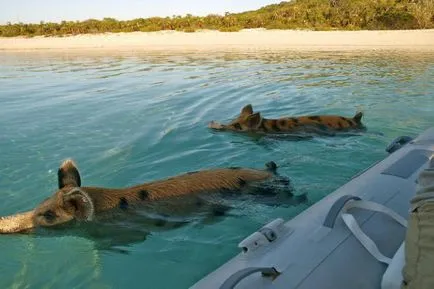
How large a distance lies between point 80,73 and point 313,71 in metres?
12.0

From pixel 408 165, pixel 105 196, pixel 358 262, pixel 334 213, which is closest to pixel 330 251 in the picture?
pixel 358 262

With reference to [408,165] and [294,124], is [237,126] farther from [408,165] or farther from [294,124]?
[408,165]

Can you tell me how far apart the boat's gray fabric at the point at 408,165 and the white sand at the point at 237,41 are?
2909 cm

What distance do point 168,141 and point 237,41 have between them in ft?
113

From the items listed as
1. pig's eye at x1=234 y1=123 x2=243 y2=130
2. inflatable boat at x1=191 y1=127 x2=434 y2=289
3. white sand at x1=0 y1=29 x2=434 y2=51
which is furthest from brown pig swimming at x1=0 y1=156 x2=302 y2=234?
white sand at x1=0 y1=29 x2=434 y2=51

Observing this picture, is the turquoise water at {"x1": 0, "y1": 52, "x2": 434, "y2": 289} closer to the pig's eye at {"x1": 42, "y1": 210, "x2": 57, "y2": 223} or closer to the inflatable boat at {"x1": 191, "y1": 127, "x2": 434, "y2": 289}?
the pig's eye at {"x1": 42, "y1": 210, "x2": 57, "y2": 223}

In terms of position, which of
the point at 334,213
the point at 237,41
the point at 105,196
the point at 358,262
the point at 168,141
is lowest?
the point at 168,141

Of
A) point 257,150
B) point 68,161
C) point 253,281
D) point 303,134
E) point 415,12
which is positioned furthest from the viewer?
point 415,12

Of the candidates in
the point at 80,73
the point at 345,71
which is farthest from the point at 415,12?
the point at 80,73

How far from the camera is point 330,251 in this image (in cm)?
294

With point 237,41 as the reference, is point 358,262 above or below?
below

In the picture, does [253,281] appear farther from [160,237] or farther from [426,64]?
[426,64]

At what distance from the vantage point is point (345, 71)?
20172 millimetres

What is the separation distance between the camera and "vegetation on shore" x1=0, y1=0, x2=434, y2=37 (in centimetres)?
4312
